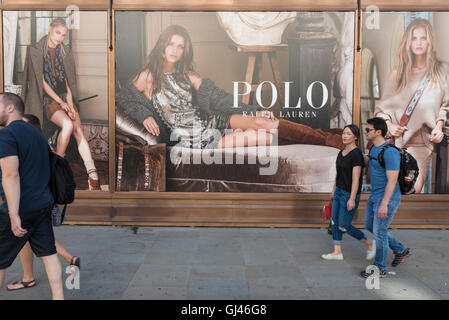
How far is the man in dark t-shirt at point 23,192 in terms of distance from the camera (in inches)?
122

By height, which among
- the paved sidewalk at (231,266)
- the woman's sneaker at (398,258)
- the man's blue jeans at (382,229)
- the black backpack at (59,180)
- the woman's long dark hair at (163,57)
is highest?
the woman's long dark hair at (163,57)

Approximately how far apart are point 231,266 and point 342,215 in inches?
60.4

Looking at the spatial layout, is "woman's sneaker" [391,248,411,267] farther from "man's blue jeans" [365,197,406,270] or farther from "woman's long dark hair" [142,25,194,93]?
"woman's long dark hair" [142,25,194,93]

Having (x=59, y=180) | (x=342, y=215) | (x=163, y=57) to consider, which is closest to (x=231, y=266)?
(x=342, y=215)

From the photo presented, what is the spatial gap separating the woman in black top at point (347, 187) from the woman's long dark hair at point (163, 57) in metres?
3.29

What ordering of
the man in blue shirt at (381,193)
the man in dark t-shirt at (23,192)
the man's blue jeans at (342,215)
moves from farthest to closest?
the man's blue jeans at (342,215) → the man in blue shirt at (381,193) → the man in dark t-shirt at (23,192)

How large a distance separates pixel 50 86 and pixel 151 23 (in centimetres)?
213

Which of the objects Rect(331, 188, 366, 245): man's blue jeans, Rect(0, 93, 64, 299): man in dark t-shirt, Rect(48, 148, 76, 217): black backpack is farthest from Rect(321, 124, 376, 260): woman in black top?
Rect(0, 93, 64, 299): man in dark t-shirt

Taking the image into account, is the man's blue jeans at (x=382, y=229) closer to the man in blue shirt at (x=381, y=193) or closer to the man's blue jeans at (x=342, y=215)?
the man in blue shirt at (x=381, y=193)

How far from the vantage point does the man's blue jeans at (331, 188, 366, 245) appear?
4.95 m

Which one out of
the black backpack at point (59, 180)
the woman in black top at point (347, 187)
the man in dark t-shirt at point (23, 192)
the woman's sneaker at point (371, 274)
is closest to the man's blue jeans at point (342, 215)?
the woman in black top at point (347, 187)

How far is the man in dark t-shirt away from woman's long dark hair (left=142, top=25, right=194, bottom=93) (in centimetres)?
379

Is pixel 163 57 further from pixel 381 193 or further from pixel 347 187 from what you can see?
pixel 381 193
